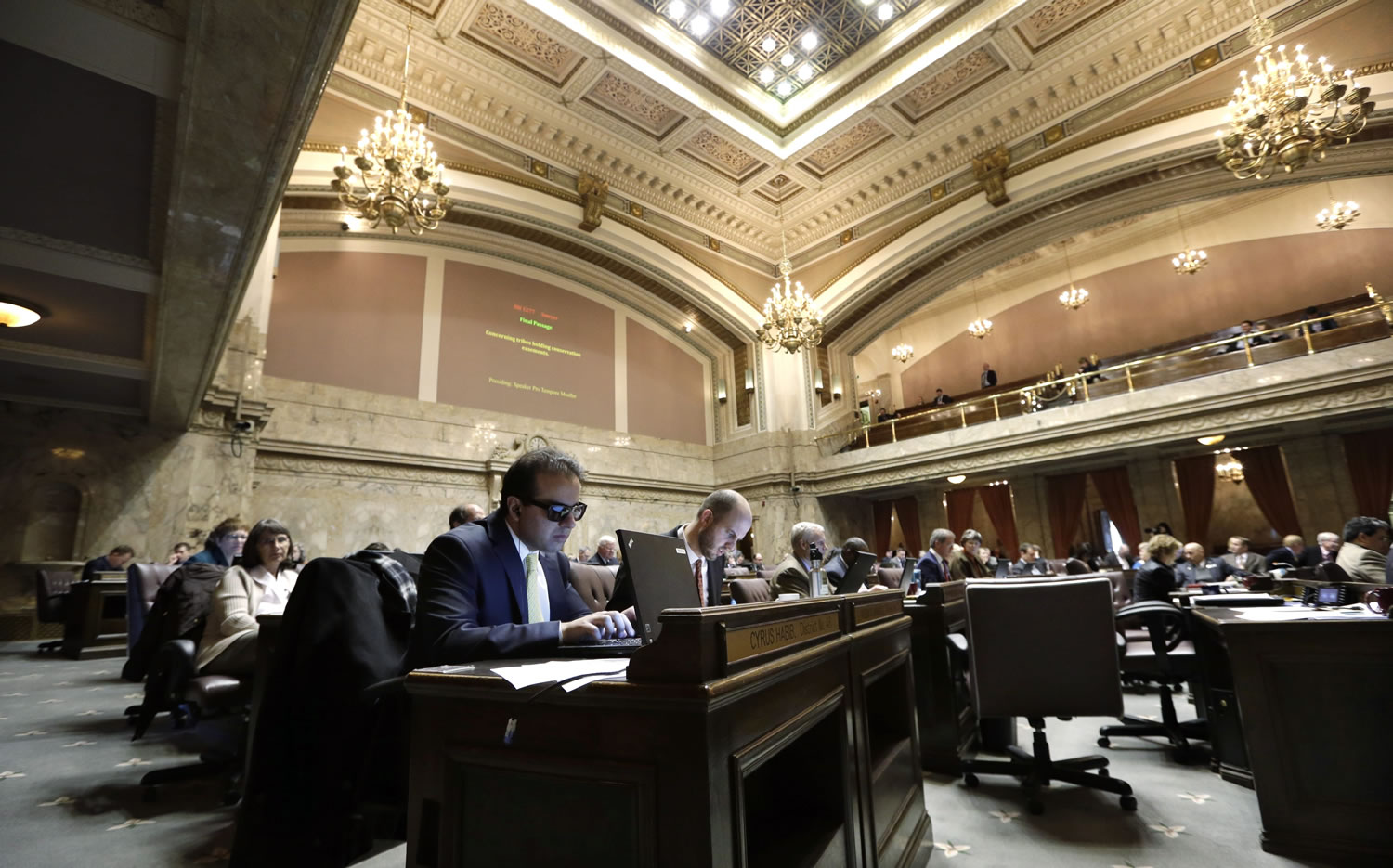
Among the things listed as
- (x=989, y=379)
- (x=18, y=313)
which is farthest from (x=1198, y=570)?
(x=18, y=313)

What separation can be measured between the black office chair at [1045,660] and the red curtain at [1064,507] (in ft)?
34.9

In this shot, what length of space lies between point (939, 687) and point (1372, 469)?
423 inches

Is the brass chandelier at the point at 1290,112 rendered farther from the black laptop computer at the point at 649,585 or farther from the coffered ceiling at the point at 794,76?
the black laptop computer at the point at 649,585

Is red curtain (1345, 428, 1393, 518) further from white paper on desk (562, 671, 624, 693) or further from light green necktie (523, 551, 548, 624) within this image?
white paper on desk (562, 671, 624, 693)

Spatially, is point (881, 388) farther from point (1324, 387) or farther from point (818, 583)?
point (818, 583)

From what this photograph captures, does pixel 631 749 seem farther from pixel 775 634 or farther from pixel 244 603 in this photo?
pixel 244 603

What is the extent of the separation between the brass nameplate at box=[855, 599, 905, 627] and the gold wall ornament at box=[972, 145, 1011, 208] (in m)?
10.4

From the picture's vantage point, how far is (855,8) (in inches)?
353

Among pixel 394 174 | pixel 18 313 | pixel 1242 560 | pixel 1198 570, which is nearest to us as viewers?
pixel 18 313

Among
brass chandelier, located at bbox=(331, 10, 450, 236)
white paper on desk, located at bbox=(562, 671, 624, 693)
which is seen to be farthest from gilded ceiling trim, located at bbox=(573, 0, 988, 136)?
white paper on desk, located at bbox=(562, 671, 624, 693)

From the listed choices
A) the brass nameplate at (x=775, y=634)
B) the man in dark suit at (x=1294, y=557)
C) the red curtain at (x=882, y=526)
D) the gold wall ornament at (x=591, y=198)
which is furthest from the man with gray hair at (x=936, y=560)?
the red curtain at (x=882, y=526)

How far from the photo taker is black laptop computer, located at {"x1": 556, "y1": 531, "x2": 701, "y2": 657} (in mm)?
1179

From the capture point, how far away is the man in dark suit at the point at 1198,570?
22.3 feet

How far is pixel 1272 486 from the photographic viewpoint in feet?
33.8
